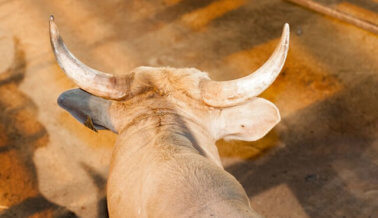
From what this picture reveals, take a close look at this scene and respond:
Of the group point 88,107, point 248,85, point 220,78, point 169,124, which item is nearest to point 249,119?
point 248,85

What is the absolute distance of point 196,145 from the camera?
3270 mm

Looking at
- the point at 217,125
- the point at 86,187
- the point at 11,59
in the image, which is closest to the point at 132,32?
the point at 11,59

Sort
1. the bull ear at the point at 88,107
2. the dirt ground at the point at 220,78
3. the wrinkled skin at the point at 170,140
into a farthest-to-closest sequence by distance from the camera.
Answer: the dirt ground at the point at 220,78 < the bull ear at the point at 88,107 < the wrinkled skin at the point at 170,140

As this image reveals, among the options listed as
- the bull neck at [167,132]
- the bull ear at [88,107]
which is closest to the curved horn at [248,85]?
the bull neck at [167,132]

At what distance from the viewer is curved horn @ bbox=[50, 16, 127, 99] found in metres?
3.21

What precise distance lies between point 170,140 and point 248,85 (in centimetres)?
70

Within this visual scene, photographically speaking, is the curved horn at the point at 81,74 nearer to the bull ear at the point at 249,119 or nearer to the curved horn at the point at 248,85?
the curved horn at the point at 248,85

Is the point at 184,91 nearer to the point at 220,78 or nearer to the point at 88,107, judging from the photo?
the point at 88,107

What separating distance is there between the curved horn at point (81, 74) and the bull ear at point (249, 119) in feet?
3.08

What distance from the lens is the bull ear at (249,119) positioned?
12.3 ft

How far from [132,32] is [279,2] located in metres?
2.56

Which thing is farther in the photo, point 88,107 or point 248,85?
point 88,107

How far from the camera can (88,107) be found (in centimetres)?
376

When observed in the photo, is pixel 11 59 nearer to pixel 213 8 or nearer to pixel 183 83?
pixel 213 8
